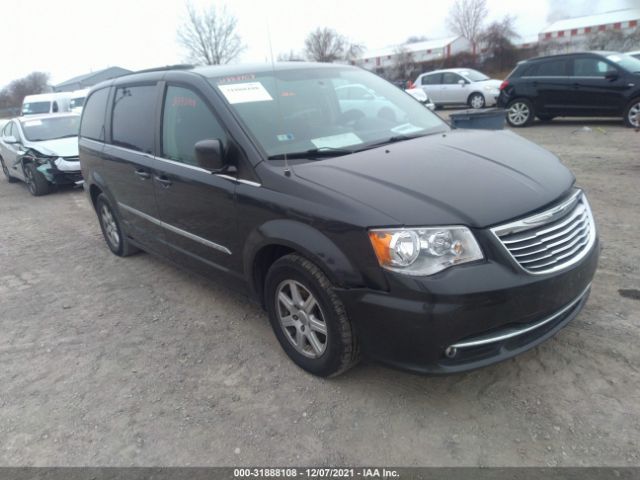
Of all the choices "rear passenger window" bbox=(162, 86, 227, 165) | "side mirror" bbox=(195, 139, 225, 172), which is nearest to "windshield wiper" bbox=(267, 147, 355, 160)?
"side mirror" bbox=(195, 139, 225, 172)

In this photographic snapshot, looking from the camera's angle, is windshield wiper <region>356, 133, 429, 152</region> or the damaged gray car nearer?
windshield wiper <region>356, 133, 429, 152</region>

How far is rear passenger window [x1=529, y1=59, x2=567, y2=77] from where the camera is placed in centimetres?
1147

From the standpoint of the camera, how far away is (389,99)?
396 centimetres

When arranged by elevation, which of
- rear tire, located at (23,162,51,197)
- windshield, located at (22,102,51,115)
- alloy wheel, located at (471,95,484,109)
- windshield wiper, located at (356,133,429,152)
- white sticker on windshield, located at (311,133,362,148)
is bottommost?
alloy wheel, located at (471,95,484,109)

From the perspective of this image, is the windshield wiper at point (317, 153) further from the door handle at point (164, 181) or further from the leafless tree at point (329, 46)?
the leafless tree at point (329, 46)

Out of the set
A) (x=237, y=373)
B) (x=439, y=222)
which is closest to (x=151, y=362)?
(x=237, y=373)

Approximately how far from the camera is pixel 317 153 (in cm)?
304

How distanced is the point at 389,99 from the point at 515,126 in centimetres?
1012

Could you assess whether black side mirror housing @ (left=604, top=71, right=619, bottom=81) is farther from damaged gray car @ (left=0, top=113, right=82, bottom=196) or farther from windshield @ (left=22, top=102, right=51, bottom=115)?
windshield @ (left=22, top=102, right=51, bottom=115)

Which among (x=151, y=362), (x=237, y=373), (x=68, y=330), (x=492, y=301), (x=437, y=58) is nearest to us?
(x=492, y=301)

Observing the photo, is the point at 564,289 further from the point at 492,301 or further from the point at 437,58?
the point at 437,58

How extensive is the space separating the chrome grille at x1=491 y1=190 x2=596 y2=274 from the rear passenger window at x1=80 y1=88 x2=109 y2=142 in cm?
417

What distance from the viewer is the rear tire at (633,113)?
34.4 feet

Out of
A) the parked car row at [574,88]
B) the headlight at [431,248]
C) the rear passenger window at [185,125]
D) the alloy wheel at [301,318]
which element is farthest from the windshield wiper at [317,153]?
the parked car row at [574,88]
